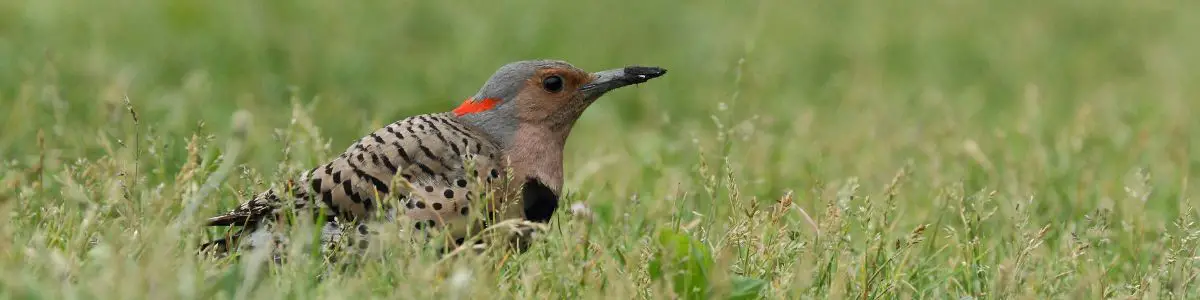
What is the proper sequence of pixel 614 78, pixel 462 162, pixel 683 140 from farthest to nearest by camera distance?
pixel 683 140 → pixel 614 78 → pixel 462 162

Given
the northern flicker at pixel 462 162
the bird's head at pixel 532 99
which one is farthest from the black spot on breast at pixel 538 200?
the bird's head at pixel 532 99

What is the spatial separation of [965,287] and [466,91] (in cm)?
463

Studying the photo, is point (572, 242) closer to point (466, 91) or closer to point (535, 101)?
point (535, 101)

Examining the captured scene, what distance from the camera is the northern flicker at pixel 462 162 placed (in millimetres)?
4242

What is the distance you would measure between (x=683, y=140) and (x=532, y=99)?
2.72m

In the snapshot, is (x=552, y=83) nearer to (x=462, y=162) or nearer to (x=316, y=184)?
(x=462, y=162)

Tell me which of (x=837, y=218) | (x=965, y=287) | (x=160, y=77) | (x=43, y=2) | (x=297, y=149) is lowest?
(x=965, y=287)

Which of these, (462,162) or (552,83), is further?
(552,83)

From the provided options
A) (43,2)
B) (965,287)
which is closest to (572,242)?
(965,287)

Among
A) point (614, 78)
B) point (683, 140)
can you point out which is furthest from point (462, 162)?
point (683, 140)

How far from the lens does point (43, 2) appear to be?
30.0 feet

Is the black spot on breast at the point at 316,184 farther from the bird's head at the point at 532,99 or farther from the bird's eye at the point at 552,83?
the bird's eye at the point at 552,83

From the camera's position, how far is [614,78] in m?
4.91

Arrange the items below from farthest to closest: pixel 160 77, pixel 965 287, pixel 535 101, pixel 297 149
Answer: pixel 160 77 < pixel 297 149 < pixel 535 101 < pixel 965 287
